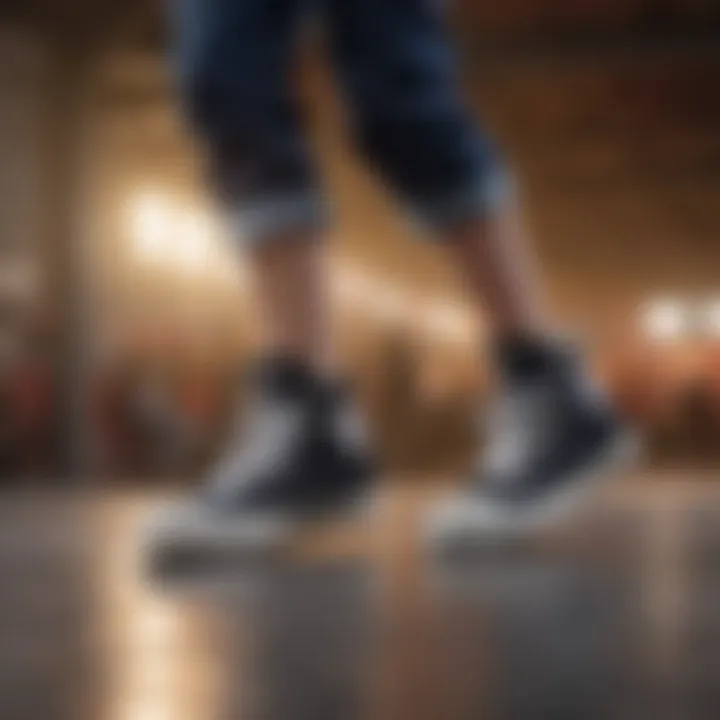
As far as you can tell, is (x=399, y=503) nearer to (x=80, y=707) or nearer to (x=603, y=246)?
(x=603, y=246)

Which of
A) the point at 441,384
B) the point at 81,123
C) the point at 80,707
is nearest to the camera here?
the point at 80,707

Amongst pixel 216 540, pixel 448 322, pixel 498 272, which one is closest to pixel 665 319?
pixel 448 322

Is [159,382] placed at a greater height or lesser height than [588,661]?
greater

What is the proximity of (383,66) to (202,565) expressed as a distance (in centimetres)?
30

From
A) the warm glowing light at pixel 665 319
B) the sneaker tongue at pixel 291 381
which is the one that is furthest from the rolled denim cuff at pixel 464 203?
the warm glowing light at pixel 665 319

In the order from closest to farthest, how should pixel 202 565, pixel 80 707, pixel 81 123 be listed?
pixel 80 707, pixel 202 565, pixel 81 123

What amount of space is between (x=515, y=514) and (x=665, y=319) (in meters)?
0.42

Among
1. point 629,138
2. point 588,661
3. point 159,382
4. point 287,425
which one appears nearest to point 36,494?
point 159,382

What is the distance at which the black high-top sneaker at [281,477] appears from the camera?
80cm

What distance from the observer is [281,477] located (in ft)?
2.68

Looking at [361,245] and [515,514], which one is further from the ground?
[361,245]

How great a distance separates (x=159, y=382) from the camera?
4.25 ft

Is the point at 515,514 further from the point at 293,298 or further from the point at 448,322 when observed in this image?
the point at 448,322

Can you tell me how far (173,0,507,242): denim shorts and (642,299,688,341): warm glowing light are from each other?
0.35m
